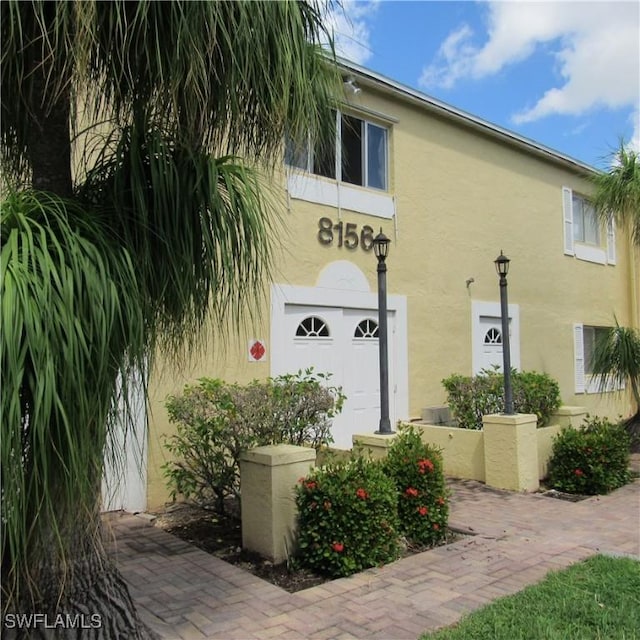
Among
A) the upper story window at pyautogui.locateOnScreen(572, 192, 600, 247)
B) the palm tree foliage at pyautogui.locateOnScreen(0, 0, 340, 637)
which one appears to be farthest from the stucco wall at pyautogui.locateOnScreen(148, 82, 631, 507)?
the palm tree foliage at pyautogui.locateOnScreen(0, 0, 340, 637)

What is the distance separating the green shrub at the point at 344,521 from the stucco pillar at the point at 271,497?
110 mm

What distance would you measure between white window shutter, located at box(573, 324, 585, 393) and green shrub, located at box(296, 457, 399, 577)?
9.81 metres

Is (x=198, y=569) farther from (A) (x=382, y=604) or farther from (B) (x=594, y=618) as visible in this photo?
(B) (x=594, y=618)

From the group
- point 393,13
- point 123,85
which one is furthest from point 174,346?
point 393,13

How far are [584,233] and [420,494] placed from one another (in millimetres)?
11129

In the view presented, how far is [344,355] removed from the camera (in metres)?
8.65

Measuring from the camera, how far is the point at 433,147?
10180 millimetres

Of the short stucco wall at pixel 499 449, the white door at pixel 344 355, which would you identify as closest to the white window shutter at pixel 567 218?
the short stucco wall at pixel 499 449

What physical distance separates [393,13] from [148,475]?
17.1 feet

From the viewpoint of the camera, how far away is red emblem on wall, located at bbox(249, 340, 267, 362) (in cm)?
751

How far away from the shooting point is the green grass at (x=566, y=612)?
3.36 metres

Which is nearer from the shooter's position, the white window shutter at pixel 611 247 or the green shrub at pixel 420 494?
the green shrub at pixel 420 494

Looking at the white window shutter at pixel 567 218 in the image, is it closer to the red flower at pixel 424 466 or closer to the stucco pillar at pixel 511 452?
the stucco pillar at pixel 511 452

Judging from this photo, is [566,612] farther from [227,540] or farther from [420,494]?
[227,540]
